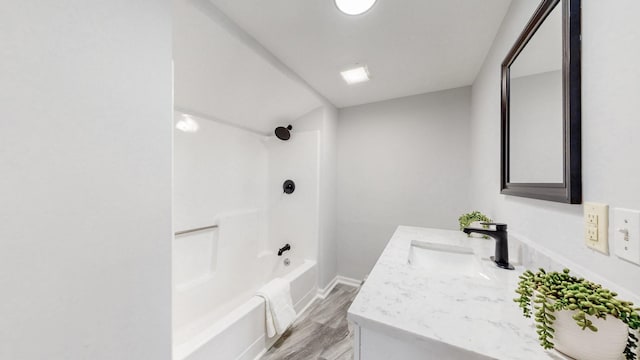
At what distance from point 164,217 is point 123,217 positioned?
0.48ft

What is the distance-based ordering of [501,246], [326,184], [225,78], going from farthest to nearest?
[326,184] < [225,78] < [501,246]

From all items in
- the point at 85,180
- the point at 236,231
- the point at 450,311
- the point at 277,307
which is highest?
the point at 85,180

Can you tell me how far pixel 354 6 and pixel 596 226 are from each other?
1.41 meters

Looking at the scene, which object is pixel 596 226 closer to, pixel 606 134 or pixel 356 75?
pixel 606 134

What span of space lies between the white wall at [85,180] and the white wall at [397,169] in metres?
2.17

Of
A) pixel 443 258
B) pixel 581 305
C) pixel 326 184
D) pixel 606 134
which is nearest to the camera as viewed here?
pixel 581 305

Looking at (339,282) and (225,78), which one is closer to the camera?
(225,78)

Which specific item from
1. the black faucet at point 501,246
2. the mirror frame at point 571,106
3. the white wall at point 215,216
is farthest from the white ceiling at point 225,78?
the black faucet at point 501,246

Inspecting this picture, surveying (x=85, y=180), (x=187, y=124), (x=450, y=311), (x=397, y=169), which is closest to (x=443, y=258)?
(x=450, y=311)

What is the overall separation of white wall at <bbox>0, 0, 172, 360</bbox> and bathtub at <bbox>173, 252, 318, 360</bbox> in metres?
0.41

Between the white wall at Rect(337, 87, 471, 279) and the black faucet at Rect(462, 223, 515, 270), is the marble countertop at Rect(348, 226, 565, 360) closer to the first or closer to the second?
the black faucet at Rect(462, 223, 515, 270)

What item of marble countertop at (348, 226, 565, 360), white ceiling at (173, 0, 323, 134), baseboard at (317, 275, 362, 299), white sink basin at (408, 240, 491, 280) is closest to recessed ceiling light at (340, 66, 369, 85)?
white ceiling at (173, 0, 323, 134)

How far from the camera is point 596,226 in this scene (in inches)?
23.2

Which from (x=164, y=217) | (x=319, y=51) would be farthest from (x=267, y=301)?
(x=319, y=51)
